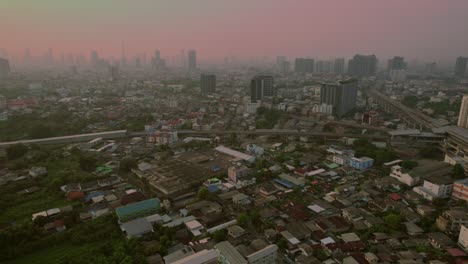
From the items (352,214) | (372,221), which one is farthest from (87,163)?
(372,221)

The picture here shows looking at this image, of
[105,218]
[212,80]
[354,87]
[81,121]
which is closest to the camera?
[105,218]

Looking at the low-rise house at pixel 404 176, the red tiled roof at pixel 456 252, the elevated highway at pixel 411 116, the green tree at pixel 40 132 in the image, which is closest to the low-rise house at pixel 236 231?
the red tiled roof at pixel 456 252

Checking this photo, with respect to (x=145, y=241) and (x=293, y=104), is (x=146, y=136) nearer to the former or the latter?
(x=145, y=241)

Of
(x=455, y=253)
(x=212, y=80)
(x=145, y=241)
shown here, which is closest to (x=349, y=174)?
(x=455, y=253)

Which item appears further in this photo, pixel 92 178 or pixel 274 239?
pixel 92 178

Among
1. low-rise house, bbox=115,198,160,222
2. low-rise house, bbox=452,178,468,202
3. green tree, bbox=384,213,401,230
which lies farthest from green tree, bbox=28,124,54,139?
low-rise house, bbox=452,178,468,202

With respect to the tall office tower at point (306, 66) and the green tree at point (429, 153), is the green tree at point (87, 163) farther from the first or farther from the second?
the tall office tower at point (306, 66)

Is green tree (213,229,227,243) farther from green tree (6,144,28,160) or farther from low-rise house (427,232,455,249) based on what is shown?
green tree (6,144,28,160)

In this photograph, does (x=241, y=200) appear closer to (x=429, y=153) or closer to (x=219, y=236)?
(x=219, y=236)
